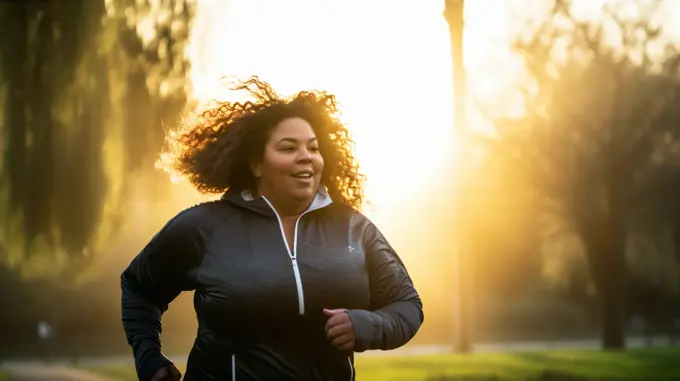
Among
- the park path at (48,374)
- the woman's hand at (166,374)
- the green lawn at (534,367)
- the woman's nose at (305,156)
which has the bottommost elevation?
the park path at (48,374)

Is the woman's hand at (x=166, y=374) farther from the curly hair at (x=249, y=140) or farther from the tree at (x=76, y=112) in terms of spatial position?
the tree at (x=76, y=112)

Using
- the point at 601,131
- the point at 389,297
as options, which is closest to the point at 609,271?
the point at 601,131

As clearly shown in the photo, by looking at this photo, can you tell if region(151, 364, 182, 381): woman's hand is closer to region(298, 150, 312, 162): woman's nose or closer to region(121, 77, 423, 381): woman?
region(121, 77, 423, 381): woman

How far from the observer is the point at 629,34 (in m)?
7.23

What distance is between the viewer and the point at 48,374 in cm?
892

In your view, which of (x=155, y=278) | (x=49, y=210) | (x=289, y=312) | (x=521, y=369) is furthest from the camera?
(x=49, y=210)

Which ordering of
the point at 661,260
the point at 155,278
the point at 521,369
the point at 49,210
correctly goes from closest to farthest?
1. the point at 155,278
2. the point at 521,369
3. the point at 661,260
4. the point at 49,210

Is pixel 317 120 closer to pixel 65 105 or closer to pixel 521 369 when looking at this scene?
pixel 521 369

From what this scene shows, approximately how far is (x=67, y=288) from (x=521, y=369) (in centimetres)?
494

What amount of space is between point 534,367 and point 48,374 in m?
5.00

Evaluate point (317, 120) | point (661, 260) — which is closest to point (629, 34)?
point (661, 260)

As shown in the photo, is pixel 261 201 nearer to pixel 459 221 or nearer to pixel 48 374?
pixel 459 221

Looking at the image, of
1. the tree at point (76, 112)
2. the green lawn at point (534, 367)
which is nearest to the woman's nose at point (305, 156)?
the green lawn at point (534, 367)

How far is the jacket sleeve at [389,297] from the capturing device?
2.18 meters
